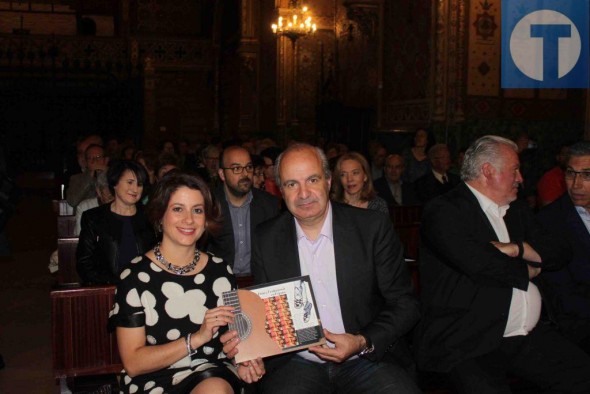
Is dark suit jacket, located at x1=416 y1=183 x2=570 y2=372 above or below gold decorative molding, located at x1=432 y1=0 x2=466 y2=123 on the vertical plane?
below

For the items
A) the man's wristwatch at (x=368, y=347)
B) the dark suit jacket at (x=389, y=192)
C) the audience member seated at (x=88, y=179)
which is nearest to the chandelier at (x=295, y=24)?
the dark suit jacket at (x=389, y=192)

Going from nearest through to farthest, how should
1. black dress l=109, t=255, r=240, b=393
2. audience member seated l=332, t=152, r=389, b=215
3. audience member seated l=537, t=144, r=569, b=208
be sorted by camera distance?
black dress l=109, t=255, r=240, b=393, audience member seated l=332, t=152, r=389, b=215, audience member seated l=537, t=144, r=569, b=208

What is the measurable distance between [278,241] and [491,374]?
3.85ft

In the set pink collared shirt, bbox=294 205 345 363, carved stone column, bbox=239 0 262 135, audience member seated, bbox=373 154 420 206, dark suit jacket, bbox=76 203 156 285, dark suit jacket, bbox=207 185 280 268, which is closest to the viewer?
pink collared shirt, bbox=294 205 345 363

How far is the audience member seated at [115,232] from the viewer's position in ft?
15.2

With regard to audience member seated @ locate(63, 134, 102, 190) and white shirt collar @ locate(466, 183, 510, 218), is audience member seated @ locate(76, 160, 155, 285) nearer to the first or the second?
white shirt collar @ locate(466, 183, 510, 218)

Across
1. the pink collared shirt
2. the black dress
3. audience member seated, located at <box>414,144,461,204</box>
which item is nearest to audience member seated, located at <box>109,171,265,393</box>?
the black dress

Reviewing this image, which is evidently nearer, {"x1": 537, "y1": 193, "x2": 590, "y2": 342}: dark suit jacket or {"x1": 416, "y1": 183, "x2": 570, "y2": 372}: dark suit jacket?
{"x1": 416, "y1": 183, "x2": 570, "y2": 372}: dark suit jacket

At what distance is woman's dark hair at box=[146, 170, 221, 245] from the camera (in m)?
3.13

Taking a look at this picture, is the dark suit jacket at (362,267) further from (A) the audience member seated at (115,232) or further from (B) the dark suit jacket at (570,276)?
(A) the audience member seated at (115,232)

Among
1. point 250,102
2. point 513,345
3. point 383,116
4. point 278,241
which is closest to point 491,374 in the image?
point 513,345

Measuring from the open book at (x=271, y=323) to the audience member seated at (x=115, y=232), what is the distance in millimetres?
1849

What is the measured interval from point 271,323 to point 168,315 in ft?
1.57

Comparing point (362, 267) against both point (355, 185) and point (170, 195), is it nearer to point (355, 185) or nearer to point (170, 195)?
point (170, 195)
